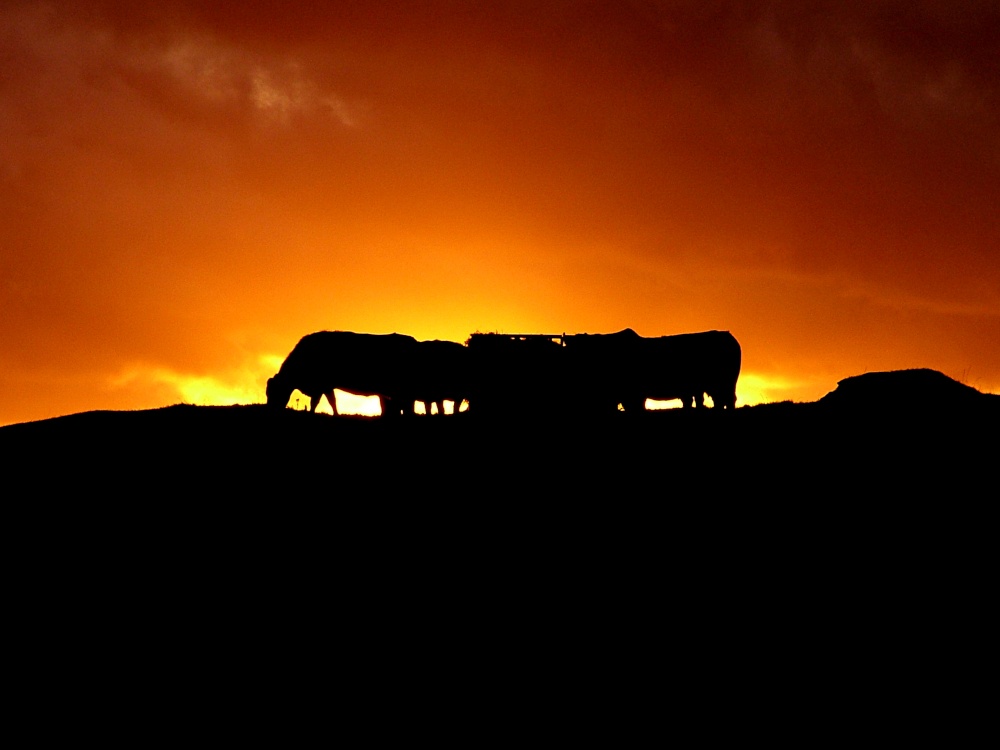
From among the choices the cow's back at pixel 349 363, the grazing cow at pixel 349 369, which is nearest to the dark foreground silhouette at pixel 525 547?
the grazing cow at pixel 349 369

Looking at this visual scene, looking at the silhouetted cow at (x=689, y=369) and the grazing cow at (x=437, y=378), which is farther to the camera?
the silhouetted cow at (x=689, y=369)

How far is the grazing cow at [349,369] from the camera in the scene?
2497 cm

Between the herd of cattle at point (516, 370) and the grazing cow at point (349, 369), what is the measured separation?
0.10 feet

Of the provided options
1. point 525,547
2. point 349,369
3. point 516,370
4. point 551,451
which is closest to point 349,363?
point 349,369

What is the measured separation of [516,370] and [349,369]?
5.55 metres

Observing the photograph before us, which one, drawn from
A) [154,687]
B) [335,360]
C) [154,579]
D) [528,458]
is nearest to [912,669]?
[528,458]

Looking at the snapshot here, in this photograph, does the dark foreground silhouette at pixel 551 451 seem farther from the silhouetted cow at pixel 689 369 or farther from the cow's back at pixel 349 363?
the silhouetted cow at pixel 689 369

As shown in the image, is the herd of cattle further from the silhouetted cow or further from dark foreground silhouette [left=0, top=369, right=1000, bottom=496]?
dark foreground silhouette [left=0, top=369, right=1000, bottom=496]

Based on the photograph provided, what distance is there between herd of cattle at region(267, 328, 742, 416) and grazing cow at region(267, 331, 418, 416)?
29 millimetres

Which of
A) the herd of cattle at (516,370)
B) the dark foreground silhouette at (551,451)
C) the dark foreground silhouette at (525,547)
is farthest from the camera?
the herd of cattle at (516,370)

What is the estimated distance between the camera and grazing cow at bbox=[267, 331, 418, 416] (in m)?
25.0

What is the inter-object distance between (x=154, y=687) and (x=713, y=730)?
5.86 meters

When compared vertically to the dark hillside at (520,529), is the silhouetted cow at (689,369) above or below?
above

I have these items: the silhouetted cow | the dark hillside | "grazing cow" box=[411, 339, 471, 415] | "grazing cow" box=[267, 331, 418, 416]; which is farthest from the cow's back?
the dark hillside
